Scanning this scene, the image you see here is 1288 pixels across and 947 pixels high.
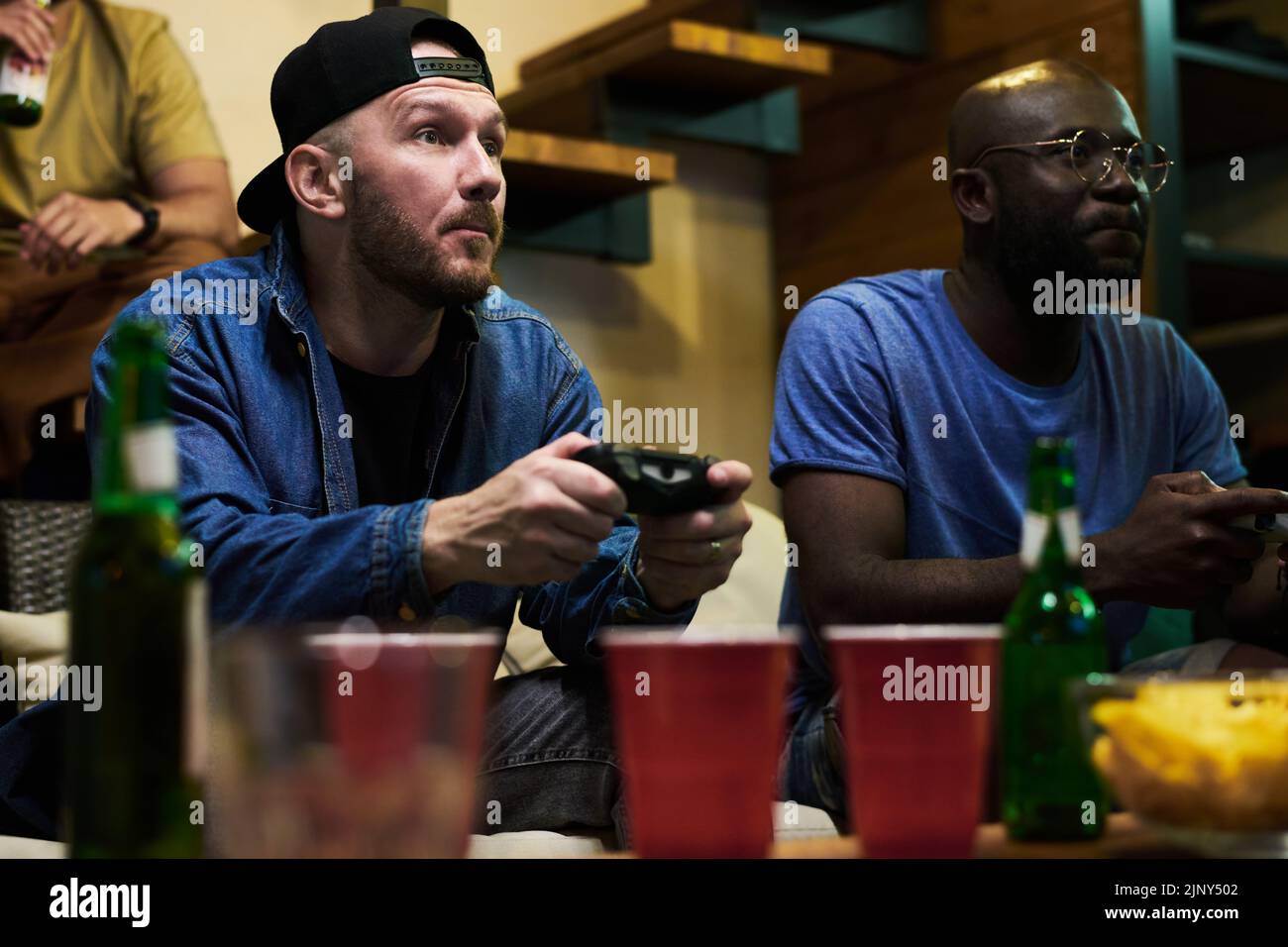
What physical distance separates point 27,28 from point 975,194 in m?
1.61

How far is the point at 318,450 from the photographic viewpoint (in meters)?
1.52

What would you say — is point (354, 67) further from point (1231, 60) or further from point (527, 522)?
point (1231, 60)

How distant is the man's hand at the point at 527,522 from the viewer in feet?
3.37

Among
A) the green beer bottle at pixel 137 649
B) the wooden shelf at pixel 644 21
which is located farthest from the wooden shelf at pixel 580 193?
the green beer bottle at pixel 137 649

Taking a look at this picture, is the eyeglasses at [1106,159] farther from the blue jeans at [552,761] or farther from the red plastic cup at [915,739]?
the red plastic cup at [915,739]

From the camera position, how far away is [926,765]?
71cm

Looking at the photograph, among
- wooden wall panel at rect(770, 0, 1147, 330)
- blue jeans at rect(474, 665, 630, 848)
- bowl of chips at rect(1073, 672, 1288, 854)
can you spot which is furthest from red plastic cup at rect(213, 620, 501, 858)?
wooden wall panel at rect(770, 0, 1147, 330)

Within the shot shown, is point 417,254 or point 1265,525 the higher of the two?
point 417,254

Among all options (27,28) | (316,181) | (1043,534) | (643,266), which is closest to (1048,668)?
(1043,534)

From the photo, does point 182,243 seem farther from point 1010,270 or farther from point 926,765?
point 926,765

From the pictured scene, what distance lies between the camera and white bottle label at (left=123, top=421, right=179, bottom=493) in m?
0.64

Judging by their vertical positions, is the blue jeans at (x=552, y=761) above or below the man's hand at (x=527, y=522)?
below

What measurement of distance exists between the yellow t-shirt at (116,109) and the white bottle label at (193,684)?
7.56 ft

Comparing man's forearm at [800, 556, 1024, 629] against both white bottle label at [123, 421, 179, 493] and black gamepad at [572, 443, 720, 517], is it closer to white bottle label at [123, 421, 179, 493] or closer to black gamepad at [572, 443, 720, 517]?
black gamepad at [572, 443, 720, 517]
